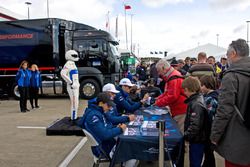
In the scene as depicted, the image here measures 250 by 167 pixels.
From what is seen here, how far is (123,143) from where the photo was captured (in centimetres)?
291

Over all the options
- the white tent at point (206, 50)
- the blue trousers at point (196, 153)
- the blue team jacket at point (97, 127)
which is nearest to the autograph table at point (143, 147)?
the blue team jacket at point (97, 127)

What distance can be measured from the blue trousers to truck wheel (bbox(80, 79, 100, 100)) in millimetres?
9342

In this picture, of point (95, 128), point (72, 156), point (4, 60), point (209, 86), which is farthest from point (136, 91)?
point (4, 60)

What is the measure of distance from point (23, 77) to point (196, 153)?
774 cm

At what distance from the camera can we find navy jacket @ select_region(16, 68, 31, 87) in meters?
9.73

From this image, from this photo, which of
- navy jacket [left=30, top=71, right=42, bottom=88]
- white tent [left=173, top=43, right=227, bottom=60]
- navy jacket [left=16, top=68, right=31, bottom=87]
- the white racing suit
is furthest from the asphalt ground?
white tent [left=173, top=43, right=227, bottom=60]

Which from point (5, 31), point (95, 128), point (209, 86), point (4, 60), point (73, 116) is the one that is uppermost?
point (5, 31)

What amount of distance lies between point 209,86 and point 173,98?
0.54 meters

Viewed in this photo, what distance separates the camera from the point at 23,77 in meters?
9.77

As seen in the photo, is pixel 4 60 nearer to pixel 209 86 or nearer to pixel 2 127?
pixel 2 127

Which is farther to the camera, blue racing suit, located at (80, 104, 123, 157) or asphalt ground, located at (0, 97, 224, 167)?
asphalt ground, located at (0, 97, 224, 167)

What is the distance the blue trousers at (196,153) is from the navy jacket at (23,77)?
7.66 m

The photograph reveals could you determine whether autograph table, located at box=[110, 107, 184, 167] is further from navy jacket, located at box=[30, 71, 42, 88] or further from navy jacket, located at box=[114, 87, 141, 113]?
navy jacket, located at box=[30, 71, 42, 88]

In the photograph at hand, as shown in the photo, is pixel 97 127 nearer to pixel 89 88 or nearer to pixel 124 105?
pixel 124 105
